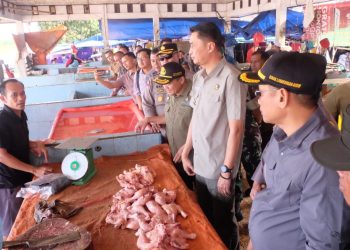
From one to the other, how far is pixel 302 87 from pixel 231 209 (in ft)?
4.53

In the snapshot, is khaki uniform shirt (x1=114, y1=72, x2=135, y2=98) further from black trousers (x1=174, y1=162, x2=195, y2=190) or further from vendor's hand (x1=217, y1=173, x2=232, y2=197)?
vendor's hand (x1=217, y1=173, x2=232, y2=197)

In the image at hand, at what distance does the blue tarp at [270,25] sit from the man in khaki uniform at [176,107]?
275 inches

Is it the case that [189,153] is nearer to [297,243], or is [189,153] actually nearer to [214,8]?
[297,243]

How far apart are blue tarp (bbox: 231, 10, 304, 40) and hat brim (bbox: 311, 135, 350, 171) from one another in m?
8.64

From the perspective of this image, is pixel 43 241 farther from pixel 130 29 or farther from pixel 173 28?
pixel 173 28

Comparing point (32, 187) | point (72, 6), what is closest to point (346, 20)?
point (32, 187)

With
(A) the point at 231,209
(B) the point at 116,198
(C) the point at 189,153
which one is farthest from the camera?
(C) the point at 189,153

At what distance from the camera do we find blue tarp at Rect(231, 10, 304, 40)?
928 centimetres

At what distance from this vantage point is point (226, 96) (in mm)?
2125

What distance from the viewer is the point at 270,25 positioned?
398 inches

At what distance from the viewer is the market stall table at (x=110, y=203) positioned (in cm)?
164

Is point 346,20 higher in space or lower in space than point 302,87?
higher

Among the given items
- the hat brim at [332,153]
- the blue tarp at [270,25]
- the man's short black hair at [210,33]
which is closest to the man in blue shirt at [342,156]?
the hat brim at [332,153]

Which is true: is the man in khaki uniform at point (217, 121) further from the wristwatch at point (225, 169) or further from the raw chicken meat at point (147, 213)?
the raw chicken meat at point (147, 213)
